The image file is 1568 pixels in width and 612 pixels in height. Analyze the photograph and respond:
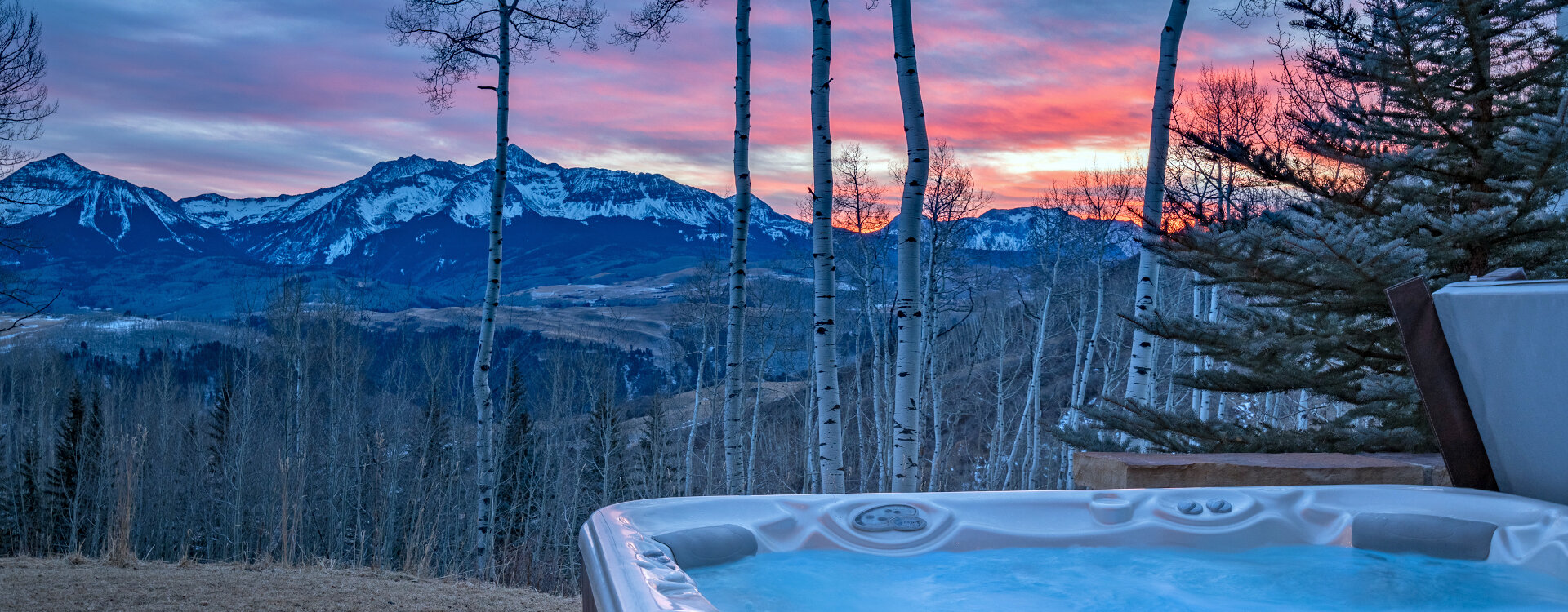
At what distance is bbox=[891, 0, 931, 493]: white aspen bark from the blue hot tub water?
7.58 ft

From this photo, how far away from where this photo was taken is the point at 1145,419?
493cm

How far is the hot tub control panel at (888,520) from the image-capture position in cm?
247

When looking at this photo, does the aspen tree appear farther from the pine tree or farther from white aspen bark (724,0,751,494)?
the pine tree

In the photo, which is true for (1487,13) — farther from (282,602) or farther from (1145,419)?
(282,602)

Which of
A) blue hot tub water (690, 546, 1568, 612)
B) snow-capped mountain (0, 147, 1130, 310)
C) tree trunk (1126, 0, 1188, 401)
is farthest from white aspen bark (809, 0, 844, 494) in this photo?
snow-capped mountain (0, 147, 1130, 310)

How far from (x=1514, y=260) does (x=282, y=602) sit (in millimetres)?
6305

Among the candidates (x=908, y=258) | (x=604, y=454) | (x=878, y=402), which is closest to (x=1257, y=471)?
(x=908, y=258)

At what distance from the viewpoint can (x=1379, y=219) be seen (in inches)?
161

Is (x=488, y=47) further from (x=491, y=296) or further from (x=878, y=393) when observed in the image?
(x=878, y=393)

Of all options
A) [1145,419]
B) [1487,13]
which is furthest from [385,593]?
[1487,13]

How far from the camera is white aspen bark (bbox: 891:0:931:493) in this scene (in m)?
4.86

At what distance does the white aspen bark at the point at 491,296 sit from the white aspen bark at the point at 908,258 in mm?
4549

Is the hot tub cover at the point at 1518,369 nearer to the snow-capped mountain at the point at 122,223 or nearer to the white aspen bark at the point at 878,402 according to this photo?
the white aspen bark at the point at 878,402

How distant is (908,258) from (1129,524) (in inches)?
101
